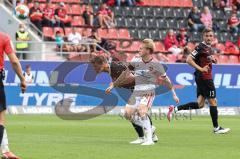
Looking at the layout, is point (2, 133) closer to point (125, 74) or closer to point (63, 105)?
point (125, 74)

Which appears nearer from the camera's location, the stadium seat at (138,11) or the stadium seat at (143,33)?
the stadium seat at (143,33)

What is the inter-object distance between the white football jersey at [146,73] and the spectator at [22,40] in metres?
14.1

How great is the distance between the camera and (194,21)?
1406 inches

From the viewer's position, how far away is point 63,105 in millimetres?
26625

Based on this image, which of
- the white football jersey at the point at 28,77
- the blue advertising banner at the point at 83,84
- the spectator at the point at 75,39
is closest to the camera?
the blue advertising banner at the point at 83,84

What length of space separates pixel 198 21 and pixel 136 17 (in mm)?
2880

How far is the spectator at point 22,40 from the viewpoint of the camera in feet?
94.8

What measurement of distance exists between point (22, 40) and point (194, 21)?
9.48 meters

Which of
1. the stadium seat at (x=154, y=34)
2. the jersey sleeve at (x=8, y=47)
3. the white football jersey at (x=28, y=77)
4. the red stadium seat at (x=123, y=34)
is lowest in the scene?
the white football jersey at (x=28, y=77)

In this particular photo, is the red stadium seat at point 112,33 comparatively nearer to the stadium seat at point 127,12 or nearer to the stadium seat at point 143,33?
the stadium seat at point 143,33

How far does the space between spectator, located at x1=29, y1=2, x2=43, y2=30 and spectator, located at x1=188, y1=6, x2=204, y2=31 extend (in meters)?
7.50

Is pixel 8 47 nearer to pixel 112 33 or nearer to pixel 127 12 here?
pixel 112 33

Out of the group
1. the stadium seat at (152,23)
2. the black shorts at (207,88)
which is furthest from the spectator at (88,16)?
the black shorts at (207,88)

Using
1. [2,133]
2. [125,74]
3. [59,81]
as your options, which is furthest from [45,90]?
[2,133]
